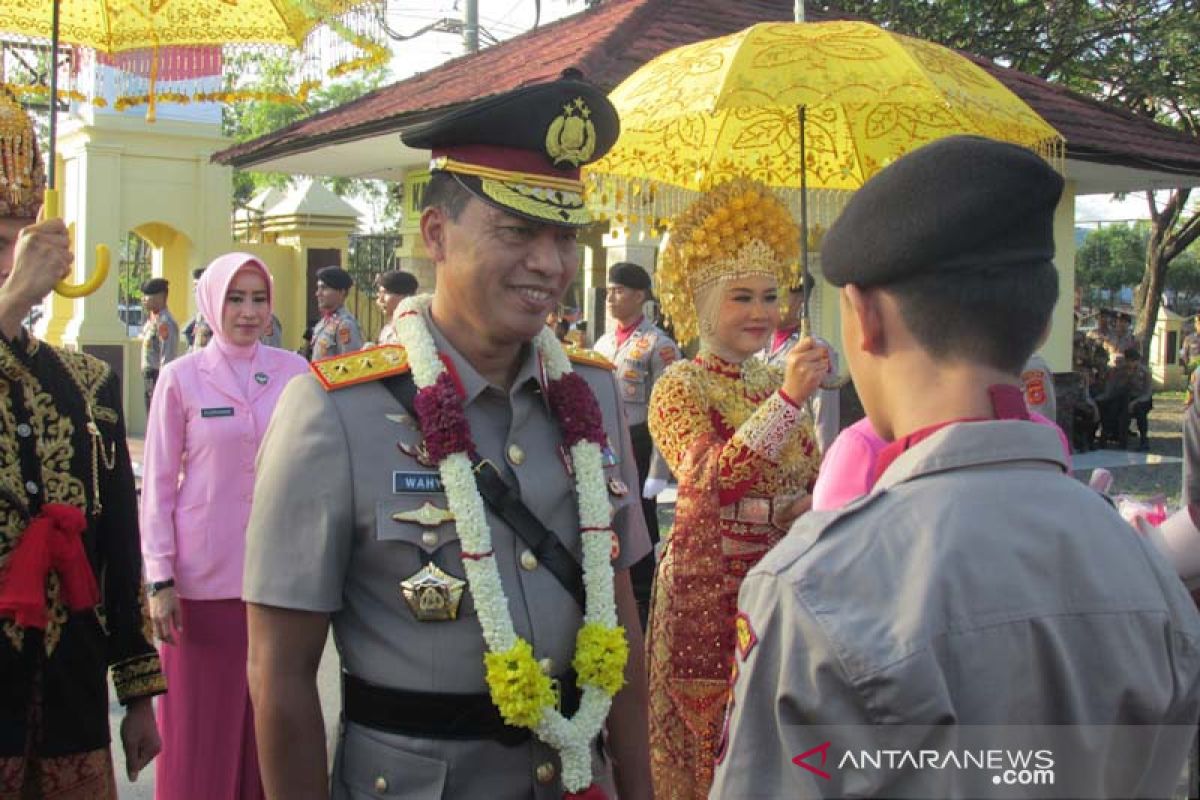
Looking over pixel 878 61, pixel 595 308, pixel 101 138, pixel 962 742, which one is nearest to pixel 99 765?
pixel 962 742

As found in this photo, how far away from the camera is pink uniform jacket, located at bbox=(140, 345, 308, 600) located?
4328 mm

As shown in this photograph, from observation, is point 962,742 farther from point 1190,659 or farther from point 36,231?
point 36,231

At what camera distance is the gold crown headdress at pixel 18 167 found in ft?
9.84

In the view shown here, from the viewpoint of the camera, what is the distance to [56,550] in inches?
110

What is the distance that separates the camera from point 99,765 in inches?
114

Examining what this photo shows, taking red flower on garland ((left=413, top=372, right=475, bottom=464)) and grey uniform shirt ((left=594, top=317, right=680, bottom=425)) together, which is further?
grey uniform shirt ((left=594, top=317, right=680, bottom=425))

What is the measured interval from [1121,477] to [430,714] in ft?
41.6

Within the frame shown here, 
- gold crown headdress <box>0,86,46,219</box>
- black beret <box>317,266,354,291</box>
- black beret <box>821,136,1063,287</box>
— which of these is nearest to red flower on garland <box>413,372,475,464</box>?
black beret <box>821,136,1063,287</box>

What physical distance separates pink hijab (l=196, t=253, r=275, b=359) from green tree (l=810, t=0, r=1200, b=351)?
12.7 metres

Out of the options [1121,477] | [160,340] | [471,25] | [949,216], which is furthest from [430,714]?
[471,25]

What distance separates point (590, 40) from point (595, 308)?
3372mm

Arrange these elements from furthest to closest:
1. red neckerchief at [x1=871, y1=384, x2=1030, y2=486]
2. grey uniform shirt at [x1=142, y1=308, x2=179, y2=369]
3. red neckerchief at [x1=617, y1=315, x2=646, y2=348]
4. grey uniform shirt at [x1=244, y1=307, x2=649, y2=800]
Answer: grey uniform shirt at [x1=142, y1=308, x2=179, y2=369] → red neckerchief at [x1=617, y1=315, x2=646, y2=348] → grey uniform shirt at [x1=244, y1=307, x2=649, y2=800] → red neckerchief at [x1=871, y1=384, x2=1030, y2=486]

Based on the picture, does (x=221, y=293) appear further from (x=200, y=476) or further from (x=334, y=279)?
(x=334, y=279)

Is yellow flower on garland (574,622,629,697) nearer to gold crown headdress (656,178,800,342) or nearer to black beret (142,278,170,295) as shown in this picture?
gold crown headdress (656,178,800,342)
